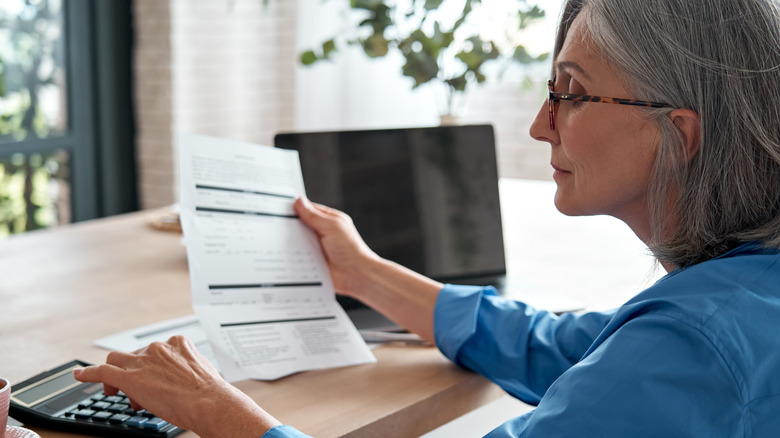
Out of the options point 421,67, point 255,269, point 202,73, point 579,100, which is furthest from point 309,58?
point 202,73

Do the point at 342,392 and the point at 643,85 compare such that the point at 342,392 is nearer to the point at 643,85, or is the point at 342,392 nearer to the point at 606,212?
the point at 606,212

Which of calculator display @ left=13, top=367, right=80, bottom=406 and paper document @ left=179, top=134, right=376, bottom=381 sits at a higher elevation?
paper document @ left=179, top=134, right=376, bottom=381

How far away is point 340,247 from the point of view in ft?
4.31

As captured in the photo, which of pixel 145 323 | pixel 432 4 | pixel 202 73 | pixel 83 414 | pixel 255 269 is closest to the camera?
pixel 83 414

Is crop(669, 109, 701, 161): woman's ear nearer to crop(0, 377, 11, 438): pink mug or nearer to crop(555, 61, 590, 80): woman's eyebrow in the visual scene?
crop(555, 61, 590, 80): woman's eyebrow

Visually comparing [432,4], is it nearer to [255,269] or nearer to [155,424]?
[255,269]

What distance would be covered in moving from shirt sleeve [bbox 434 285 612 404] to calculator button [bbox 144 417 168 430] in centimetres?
43

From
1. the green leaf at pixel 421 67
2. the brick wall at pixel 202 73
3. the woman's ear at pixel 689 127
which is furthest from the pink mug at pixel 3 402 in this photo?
the brick wall at pixel 202 73

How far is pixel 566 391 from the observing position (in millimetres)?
790

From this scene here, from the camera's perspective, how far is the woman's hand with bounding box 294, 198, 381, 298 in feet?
4.23

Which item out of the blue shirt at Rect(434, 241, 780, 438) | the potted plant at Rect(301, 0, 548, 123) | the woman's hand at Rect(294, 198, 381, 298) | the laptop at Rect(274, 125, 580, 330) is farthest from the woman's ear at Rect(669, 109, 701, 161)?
the potted plant at Rect(301, 0, 548, 123)

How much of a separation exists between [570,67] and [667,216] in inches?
8.2

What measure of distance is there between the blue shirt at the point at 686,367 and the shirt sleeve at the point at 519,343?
308 mm

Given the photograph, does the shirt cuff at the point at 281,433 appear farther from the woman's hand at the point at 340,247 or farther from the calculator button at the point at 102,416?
the woman's hand at the point at 340,247
